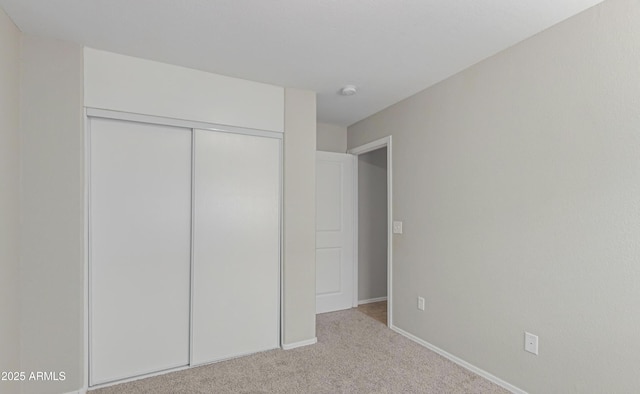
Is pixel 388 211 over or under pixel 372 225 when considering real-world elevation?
over

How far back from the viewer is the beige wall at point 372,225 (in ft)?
13.7

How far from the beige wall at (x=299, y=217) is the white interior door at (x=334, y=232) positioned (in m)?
0.83

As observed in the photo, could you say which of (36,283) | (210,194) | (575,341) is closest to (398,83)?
(210,194)

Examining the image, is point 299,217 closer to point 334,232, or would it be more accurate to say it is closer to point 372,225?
point 334,232

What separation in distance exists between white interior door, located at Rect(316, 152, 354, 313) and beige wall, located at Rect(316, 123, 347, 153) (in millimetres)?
220

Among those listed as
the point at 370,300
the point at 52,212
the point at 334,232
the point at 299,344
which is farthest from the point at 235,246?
the point at 370,300

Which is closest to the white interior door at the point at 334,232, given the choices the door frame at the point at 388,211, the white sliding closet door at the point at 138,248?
the door frame at the point at 388,211

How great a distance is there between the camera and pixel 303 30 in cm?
194

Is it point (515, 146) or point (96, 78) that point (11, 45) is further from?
point (515, 146)

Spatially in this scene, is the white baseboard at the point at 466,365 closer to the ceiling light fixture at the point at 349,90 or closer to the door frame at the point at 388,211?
the door frame at the point at 388,211

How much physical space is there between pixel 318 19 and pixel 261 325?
237cm

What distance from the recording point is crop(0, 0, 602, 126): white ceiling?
5.59 ft

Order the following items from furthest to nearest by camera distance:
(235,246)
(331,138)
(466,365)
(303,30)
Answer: (331,138), (235,246), (466,365), (303,30)

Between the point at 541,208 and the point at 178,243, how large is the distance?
2.51m
